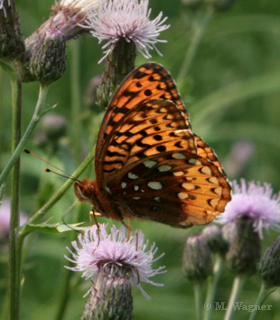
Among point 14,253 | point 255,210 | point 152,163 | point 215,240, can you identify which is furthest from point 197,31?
point 14,253

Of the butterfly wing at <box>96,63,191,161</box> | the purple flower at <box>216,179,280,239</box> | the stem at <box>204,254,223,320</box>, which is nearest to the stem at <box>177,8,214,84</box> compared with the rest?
the purple flower at <box>216,179,280,239</box>

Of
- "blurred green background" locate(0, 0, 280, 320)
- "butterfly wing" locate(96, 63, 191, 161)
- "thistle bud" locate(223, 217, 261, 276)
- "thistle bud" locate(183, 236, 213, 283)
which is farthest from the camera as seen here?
"blurred green background" locate(0, 0, 280, 320)

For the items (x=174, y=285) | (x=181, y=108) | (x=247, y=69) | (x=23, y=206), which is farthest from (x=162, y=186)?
(x=247, y=69)

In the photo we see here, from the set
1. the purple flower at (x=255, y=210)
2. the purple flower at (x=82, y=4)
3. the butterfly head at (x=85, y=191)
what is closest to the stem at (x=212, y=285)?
the purple flower at (x=255, y=210)

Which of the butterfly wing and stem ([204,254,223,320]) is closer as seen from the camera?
the butterfly wing

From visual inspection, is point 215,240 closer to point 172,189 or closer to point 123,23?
point 172,189

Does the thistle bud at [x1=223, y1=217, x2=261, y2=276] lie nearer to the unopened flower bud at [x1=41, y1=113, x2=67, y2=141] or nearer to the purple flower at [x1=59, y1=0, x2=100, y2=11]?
the purple flower at [x1=59, y1=0, x2=100, y2=11]

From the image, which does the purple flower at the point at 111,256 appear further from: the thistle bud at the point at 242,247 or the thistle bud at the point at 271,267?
the thistle bud at the point at 242,247
